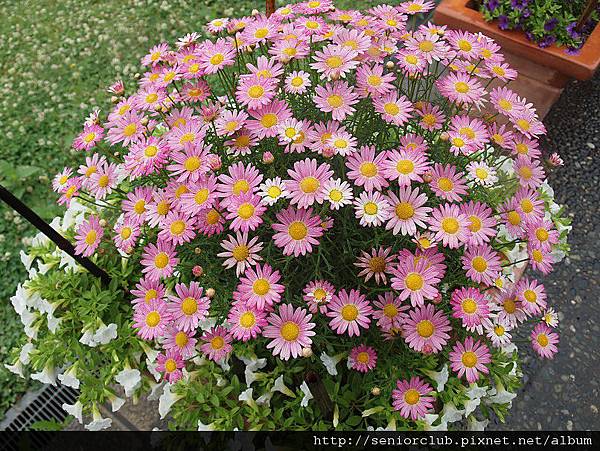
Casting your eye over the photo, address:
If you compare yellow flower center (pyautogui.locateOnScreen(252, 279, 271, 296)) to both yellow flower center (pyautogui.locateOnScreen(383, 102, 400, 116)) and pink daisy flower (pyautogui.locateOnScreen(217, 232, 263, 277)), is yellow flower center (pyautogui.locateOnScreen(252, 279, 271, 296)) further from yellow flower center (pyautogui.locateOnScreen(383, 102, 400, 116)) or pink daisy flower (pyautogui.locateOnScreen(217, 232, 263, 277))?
yellow flower center (pyautogui.locateOnScreen(383, 102, 400, 116))

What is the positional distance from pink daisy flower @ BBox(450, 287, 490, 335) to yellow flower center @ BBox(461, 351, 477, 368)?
113 millimetres

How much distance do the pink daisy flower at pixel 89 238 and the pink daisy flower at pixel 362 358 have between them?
785mm

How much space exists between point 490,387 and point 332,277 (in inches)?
26.7

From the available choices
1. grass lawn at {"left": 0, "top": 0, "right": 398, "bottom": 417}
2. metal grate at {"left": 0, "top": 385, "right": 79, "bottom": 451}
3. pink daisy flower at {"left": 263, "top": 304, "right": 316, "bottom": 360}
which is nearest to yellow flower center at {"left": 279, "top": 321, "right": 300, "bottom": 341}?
pink daisy flower at {"left": 263, "top": 304, "right": 316, "bottom": 360}

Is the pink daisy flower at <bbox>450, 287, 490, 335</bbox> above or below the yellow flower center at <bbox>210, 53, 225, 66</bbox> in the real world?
below

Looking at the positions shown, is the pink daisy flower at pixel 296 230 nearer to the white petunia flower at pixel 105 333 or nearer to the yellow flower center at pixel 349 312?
the yellow flower center at pixel 349 312

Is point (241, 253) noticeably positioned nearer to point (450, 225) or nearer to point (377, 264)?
point (377, 264)

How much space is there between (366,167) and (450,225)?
9.8 inches

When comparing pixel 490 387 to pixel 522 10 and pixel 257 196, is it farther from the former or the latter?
pixel 522 10

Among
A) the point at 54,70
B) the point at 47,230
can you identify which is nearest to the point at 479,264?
the point at 47,230

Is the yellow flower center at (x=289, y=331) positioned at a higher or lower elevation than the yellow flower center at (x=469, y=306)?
lower

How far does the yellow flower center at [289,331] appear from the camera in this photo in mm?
1330

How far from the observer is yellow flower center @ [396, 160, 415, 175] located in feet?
4.33

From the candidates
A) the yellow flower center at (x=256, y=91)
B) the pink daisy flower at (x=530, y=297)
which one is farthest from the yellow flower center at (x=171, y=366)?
the pink daisy flower at (x=530, y=297)
